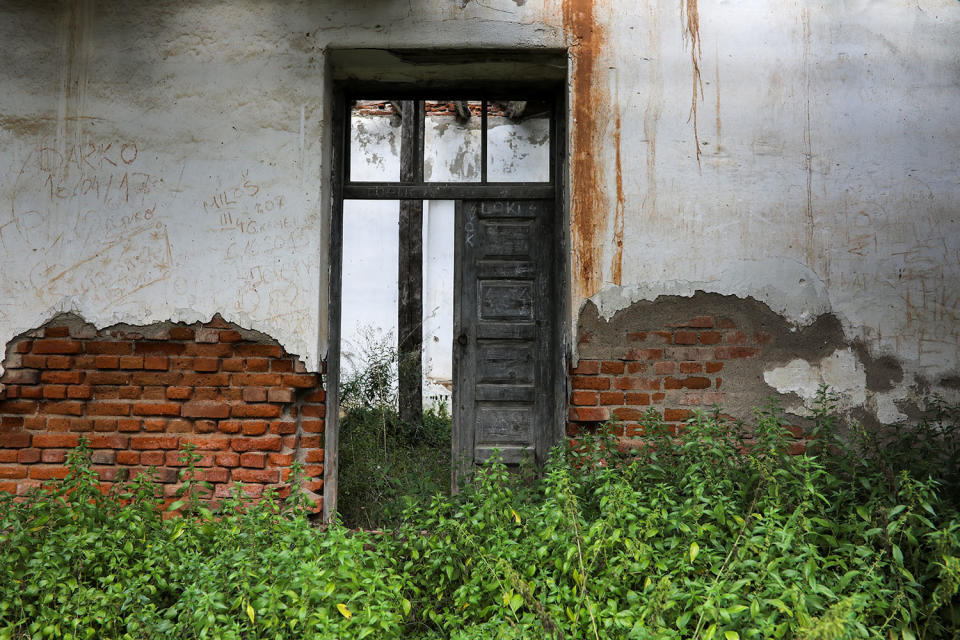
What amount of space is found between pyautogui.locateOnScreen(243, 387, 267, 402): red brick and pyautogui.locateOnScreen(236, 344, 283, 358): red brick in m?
0.19

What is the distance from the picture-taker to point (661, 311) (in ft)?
13.2

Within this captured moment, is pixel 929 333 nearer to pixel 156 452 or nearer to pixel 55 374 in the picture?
pixel 156 452

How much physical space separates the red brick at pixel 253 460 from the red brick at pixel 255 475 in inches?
Answer: 1.1

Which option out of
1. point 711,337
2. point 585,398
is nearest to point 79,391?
point 585,398

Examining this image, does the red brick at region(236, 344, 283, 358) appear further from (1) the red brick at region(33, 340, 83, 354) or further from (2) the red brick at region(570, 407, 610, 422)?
(2) the red brick at region(570, 407, 610, 422)

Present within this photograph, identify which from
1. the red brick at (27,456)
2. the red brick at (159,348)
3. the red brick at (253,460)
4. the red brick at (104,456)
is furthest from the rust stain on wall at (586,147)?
the red brick at (27,456)

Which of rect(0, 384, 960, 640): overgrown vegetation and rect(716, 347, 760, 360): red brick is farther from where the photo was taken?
rect(716, 347, 760, 360): red brick

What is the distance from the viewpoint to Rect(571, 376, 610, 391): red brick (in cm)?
399

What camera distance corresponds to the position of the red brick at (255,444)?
13.0 feet

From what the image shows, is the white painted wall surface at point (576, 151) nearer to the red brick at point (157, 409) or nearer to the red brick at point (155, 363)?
the red brick at point (155, 363)

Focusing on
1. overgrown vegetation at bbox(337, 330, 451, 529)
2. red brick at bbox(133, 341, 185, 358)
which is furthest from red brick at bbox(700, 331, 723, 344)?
red brick at bbox(133, 341, 185, 358)

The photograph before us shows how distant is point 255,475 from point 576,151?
8.48 feet

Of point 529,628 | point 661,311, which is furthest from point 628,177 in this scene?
point 529,628

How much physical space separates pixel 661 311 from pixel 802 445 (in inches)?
41.8
